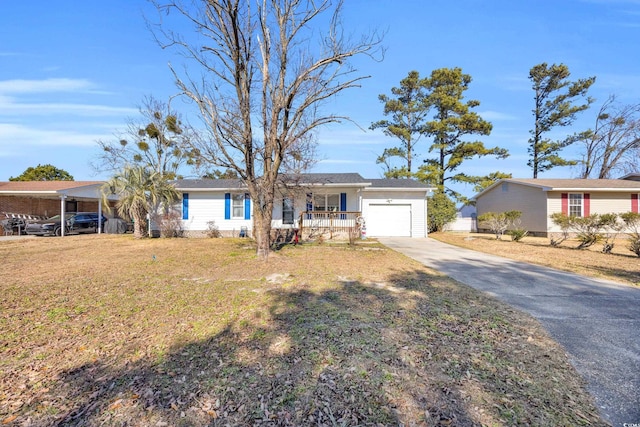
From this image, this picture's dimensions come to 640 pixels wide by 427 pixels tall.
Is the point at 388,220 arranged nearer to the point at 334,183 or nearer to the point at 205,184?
the point at 334,183

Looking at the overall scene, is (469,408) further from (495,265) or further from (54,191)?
(54,191)

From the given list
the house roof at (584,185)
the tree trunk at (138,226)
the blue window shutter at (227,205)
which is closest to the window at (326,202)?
the blue window shutter at (227,205)

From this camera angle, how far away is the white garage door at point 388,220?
54.1ft

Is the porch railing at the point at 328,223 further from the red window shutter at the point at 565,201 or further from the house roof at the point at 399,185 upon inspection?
the red window shutter at the point at 565,201

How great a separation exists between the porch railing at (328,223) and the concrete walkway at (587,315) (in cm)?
615

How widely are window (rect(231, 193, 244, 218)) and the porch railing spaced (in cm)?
346

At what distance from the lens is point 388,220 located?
1650cm

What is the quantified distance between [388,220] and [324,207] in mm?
3745

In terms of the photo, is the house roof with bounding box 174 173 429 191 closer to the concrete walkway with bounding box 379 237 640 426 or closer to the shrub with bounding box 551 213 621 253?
the shrub with bounding box 551 213 621 253

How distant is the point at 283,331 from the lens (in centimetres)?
354

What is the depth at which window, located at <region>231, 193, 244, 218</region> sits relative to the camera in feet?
51.4

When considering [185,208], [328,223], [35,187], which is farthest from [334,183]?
[35,187]

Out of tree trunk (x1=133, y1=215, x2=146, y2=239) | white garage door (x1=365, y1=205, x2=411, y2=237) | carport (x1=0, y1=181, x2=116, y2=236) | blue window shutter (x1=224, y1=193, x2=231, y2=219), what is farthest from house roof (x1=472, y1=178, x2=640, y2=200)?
Answer: carport (x1=0, y1=181, x2=116, y2=236)

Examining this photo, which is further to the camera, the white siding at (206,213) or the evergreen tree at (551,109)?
the evergreen tree at (551,109)
